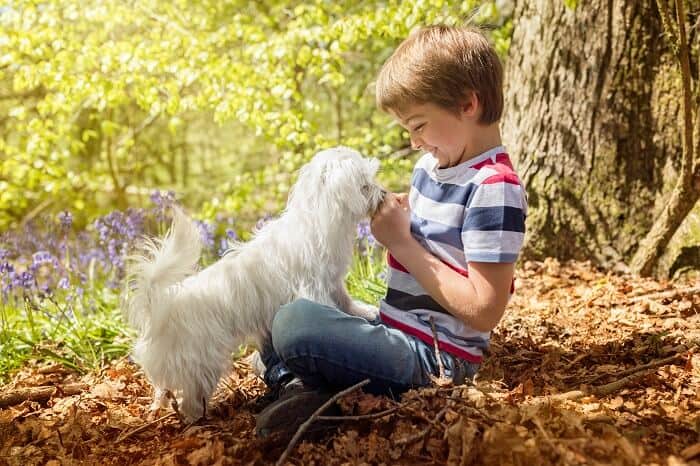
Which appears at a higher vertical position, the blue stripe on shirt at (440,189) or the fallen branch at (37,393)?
the blue stripe on shirt at (440,189)

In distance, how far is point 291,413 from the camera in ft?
7.50

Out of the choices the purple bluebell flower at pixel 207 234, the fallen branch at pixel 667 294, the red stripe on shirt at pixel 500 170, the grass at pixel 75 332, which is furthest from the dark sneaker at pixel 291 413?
the purple bluebell flower at pixel 207 234

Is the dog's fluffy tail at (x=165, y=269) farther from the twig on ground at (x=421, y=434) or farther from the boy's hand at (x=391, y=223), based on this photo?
the twig on ground at (x=421, y=434)

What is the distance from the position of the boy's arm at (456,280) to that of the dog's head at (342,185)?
147 mm

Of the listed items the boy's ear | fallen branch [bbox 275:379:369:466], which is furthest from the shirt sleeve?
fallen branch [bbox 275:379:369:466]

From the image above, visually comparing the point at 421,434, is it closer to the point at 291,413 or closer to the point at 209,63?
the point at 291,413

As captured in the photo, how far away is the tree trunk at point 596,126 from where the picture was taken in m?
4.00

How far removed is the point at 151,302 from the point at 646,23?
347 centimetres

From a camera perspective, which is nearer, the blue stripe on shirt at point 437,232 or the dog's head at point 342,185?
the blue stripe on shirt at point 437,232

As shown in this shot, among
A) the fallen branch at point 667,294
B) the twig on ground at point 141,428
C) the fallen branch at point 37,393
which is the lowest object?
the fallen branch at point 37,393

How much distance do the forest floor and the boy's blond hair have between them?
3.56ft

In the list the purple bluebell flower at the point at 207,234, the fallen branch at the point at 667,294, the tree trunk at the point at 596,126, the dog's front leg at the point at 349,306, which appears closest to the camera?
the dog's front leg at the point at 349,306

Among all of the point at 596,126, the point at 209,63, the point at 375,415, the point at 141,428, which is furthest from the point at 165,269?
the point at 209,63

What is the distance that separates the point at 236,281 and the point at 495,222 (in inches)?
43.3
